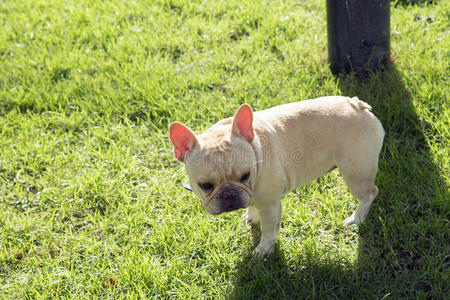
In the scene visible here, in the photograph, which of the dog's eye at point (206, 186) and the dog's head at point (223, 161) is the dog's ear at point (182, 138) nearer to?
the dog's head at point (223, 161)

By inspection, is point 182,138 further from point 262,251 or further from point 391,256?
point 391,256

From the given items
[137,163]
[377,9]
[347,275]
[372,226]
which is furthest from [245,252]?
[377,9]

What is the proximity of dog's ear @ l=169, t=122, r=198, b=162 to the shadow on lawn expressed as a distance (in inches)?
46.0

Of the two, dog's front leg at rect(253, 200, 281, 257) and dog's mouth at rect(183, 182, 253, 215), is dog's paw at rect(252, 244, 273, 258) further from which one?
dog's mouth at rect(183, 182, 253, 215)

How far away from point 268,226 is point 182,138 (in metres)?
1.04

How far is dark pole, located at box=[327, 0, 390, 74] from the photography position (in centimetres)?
472

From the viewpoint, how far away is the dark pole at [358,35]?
186 inches

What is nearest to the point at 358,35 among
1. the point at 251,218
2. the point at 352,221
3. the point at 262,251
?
Answer: the point at 352,221

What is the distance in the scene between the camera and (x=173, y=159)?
4637mm

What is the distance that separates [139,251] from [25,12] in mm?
5487

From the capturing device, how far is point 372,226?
3.66 meters

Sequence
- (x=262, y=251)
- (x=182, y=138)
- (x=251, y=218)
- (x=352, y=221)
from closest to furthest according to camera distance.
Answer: (x=182, y=138) → (x=262, y=251) → (x=352, y=221) → (x=251, y=218)

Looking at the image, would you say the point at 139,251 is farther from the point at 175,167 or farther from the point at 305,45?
the point at 305,45

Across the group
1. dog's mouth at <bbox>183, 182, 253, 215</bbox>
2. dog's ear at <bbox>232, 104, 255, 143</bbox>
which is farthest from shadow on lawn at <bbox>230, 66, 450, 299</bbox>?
dog's ear at <bbox>232, 104, 255, 143</bbox>
